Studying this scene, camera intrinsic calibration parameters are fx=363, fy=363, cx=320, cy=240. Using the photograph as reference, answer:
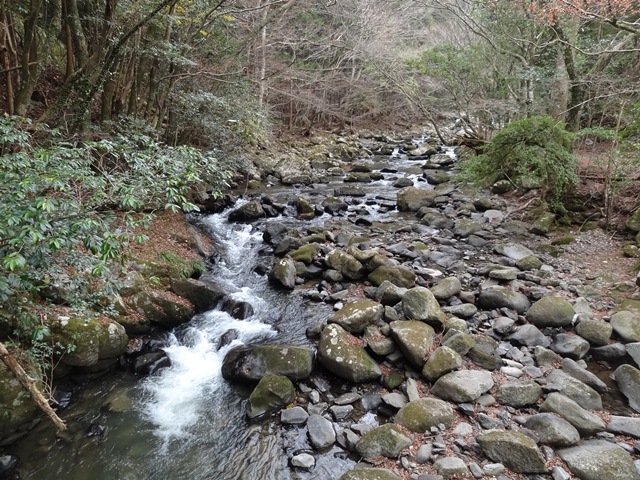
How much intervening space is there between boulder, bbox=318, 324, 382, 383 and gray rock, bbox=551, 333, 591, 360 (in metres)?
2.55

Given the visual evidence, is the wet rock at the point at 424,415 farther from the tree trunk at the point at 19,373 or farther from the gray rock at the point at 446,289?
the tree trunk at the point at 19,373

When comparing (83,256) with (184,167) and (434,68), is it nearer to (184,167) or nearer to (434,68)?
(184,167)

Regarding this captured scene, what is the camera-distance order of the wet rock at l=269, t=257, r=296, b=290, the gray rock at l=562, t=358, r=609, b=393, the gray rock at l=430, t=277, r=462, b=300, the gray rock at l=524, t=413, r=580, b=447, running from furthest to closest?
1. the wet rock at l=269, t=257, r=296, b=290
2. the gray rock at l=430, t=277, r=462, b=300
3. the gray rock at l=562, t=358, r=609, b=393
4. the gray rock at l=524, t=413, r=580, b=447

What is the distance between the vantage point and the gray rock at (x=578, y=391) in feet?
13.5

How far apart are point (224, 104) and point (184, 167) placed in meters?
6.22

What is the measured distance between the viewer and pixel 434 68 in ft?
51.1

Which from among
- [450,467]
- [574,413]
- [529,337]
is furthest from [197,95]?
[574,413]

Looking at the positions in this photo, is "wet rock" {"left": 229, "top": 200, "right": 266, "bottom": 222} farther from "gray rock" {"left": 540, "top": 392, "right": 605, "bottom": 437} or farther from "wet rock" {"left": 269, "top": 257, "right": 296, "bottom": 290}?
"gray rock" {"left": 540, "top": 392, "right": 605, "bottom": 437}

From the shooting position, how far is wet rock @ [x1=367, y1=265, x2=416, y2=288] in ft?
23.2

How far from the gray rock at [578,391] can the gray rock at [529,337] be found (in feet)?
2.58

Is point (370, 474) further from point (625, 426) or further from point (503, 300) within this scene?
point (503, 300)

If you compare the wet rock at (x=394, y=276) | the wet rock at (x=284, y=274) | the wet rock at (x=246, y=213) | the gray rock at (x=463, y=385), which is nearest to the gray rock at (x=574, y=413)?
the gray rock at (x=463, y=385)

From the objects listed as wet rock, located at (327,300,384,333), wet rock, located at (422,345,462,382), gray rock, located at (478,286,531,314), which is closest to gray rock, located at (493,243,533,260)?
gray rock, located at (478,286,531,314)

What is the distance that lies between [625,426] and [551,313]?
6.86 feet
